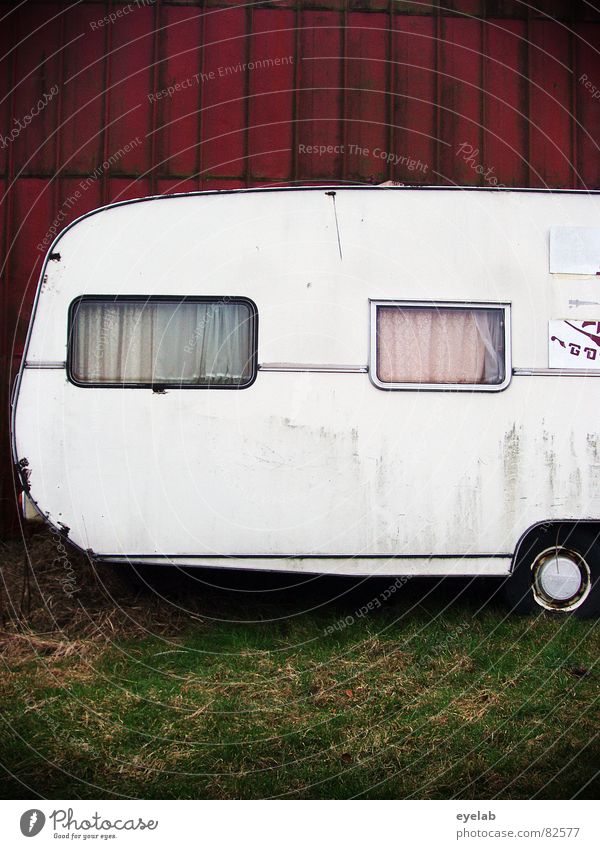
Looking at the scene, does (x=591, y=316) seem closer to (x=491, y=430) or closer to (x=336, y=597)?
(x=491, y=430)

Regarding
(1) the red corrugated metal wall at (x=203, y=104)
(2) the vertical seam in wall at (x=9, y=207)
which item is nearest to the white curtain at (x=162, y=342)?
(2) the vertical seam in wall at (x=9, y=207)

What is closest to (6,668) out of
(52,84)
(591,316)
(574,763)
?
(574,763)

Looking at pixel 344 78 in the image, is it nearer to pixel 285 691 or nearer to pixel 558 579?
pixel 558 579

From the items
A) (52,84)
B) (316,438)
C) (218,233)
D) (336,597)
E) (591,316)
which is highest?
(52,84)

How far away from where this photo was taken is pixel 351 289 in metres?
5.65

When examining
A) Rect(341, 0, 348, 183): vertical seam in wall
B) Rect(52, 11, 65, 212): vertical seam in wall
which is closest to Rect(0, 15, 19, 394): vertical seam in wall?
Rect(52, 11, 65, 212): vertical seam in wall

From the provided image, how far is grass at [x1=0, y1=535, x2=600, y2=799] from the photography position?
3797mm

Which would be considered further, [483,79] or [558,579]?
[483,79]

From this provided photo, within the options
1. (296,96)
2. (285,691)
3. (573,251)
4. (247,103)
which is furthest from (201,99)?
(285,691)

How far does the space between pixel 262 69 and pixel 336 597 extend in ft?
18.2

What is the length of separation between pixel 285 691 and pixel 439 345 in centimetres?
264

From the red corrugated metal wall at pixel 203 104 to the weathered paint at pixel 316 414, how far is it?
8.87ft

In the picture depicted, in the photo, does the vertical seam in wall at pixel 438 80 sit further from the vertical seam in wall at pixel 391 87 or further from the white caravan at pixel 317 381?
the white caravan at pixel 317 381

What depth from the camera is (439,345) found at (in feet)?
18.6
